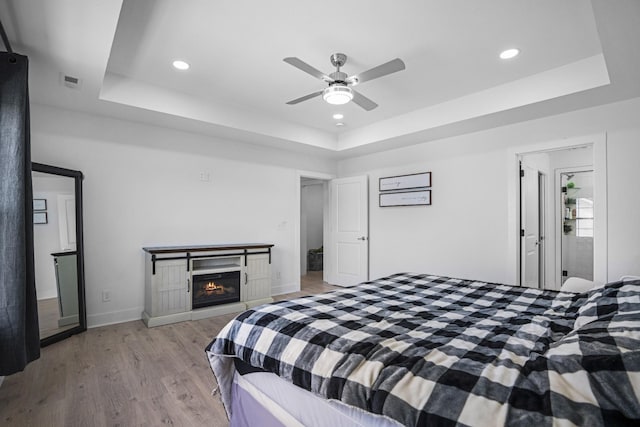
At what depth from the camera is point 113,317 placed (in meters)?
3.67

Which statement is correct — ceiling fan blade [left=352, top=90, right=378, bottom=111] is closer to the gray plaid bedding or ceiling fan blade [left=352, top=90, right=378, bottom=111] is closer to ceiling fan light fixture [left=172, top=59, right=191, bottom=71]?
ceiling fan light fixture [left=172, top=59, right=191, bottom=71]

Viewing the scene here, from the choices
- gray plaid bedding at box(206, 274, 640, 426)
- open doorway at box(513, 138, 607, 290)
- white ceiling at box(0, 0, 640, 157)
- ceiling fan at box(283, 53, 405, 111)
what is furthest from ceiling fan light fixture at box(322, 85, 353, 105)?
open doorway at box(513, 138, 607, 290)

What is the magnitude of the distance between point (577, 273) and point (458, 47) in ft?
16.1

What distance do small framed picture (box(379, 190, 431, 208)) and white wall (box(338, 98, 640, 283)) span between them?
0.26 ft

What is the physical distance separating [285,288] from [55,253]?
9.84 feet

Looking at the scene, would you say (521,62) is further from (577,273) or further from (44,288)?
(44,288)

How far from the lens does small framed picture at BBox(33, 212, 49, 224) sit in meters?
2.87

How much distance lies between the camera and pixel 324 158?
576 cm

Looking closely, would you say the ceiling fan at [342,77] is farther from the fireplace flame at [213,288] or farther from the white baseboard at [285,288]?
the white baseboard at [285,288]

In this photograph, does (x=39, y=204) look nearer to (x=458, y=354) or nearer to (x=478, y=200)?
(x=458, y=354)

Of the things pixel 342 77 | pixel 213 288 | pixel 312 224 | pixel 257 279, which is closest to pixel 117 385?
pixel 213 288

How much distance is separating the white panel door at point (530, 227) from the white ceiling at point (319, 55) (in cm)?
94

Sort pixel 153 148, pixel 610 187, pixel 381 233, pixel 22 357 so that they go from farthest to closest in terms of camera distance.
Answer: pixel 381 233 < pixel 153 148 < pixel 610 187 < pixel 22 357

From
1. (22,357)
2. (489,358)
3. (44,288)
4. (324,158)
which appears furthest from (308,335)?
(324,158)
